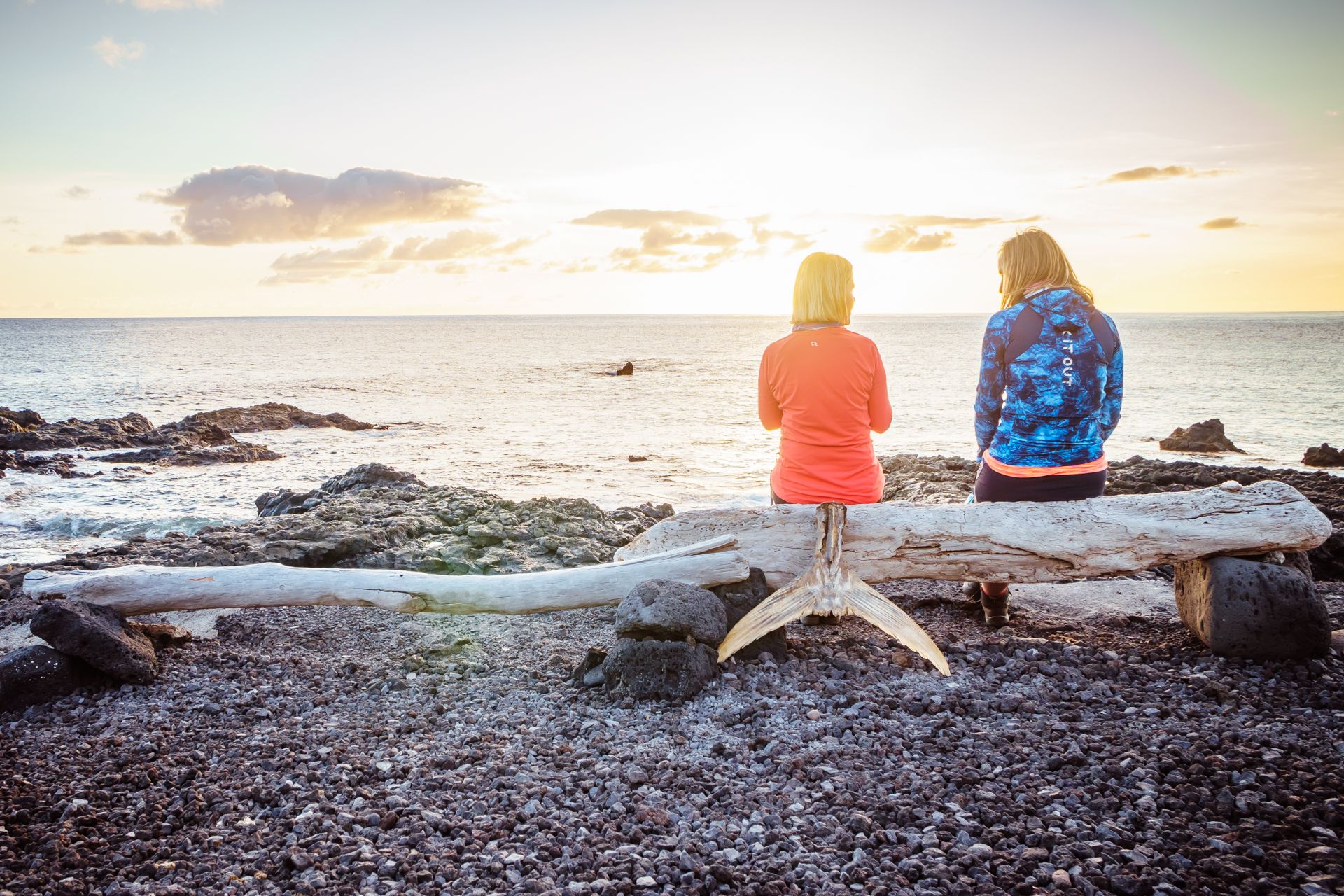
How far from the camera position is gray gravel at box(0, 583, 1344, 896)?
3.03m

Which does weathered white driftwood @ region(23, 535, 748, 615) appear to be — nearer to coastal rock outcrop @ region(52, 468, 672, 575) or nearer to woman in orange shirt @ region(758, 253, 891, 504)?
woman in orange shirt @ region(758, 253, 891, 504)

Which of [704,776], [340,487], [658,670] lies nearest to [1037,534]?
[658,670]

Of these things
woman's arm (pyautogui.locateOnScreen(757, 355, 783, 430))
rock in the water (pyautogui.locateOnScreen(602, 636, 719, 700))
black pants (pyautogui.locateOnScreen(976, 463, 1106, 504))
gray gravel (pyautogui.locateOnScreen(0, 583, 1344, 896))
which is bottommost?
gray gravel (pyautogui.locateOnScreen(0, 583, 1344, 896))

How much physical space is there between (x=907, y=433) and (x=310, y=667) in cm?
1747

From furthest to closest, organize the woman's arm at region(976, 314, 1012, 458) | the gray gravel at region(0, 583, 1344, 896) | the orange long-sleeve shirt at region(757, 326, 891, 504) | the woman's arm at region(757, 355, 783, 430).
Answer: the woman's arm at region(757, 355, 783, 430) → the orange long-sleeve shirt at region(757, 326, 891, 504) → the woman's arm at region(976, 314, 1012, 458) → the gray gravel at region(0, 583, 1344, 896)

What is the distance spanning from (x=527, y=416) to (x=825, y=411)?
63.9 ft

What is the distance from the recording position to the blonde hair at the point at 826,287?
202 inches

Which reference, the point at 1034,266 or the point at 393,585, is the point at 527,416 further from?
the point at 1034,266

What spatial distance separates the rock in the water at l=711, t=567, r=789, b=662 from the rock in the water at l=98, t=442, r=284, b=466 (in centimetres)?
1360

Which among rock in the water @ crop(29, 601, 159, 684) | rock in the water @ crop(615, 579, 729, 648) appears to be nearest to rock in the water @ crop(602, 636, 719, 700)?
rock in the water @ crop(615, 579, 729, 648)

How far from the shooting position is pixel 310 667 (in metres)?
5.04

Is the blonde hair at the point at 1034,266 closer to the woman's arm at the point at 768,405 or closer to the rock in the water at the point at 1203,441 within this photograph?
the woman's arm at the point at 768,405

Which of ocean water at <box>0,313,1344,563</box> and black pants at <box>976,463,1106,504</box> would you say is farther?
ocean water at <box>0,313,1344,563</box>

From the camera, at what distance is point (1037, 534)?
16.9ft
